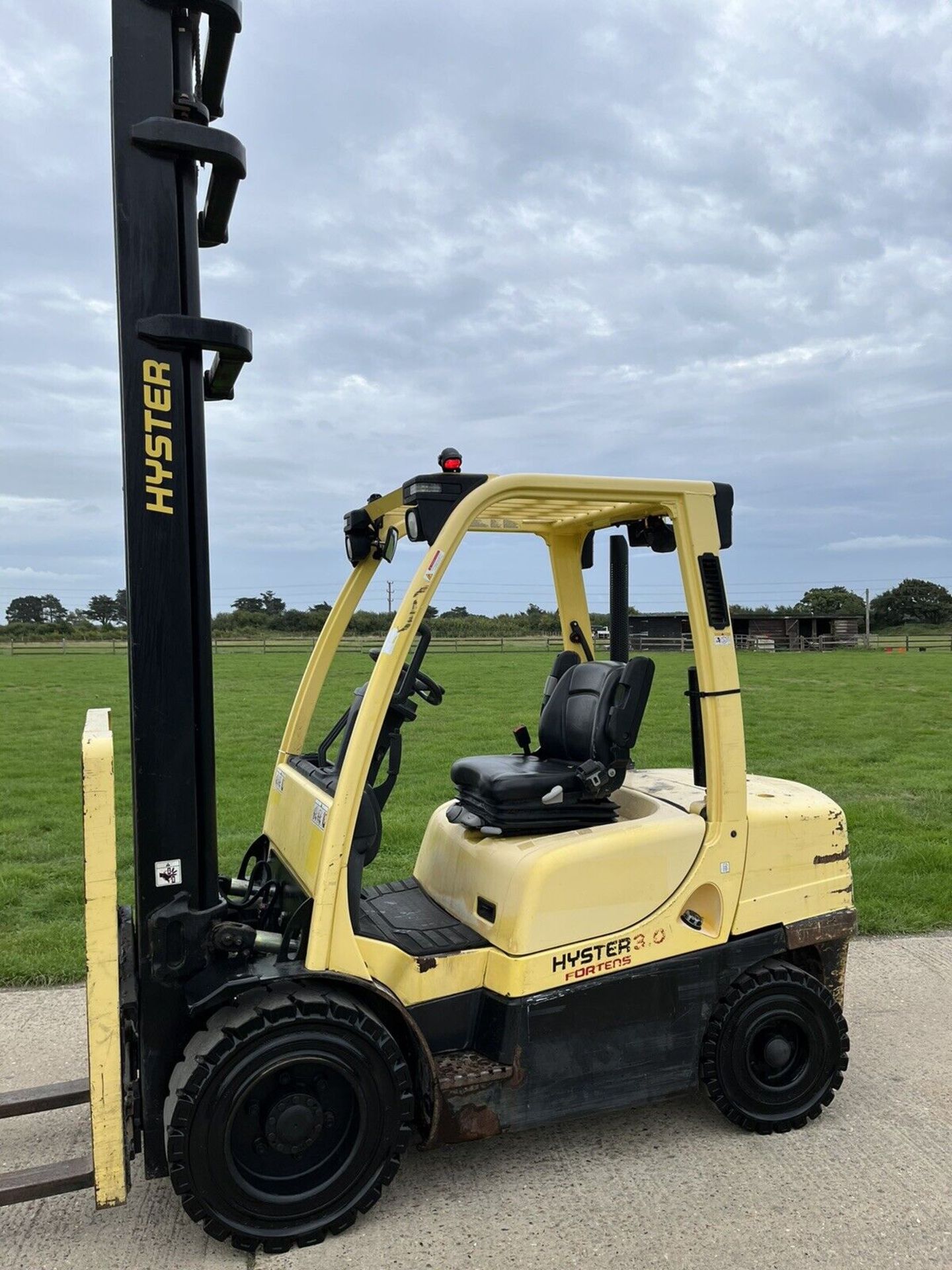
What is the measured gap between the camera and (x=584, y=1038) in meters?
3.98

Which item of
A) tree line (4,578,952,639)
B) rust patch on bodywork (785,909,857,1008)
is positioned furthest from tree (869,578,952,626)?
rust patch on bodywork (785,909,857,1008)

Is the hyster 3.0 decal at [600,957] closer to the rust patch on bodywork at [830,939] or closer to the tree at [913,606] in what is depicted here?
the rust patch on bodywork at [830,939]

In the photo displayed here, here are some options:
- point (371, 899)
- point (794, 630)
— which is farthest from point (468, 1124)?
point (794, 630)

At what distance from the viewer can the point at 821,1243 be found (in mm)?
3506

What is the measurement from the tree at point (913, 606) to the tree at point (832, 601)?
1.36m

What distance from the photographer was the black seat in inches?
167

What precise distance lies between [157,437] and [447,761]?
11.6m

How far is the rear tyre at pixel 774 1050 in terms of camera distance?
4.23 meters

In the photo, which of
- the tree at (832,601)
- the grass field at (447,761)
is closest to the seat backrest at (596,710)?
the grass field at (447,761)

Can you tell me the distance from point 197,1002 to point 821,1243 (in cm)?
236

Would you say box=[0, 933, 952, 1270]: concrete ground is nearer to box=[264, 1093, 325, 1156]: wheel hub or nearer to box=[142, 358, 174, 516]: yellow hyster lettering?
box=[264, 1093, 325, 1156]: wheel hub

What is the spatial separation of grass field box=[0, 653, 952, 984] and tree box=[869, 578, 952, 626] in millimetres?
51298

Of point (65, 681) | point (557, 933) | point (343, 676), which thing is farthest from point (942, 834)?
point (65, 681)

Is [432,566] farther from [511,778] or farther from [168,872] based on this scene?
[168,872]
